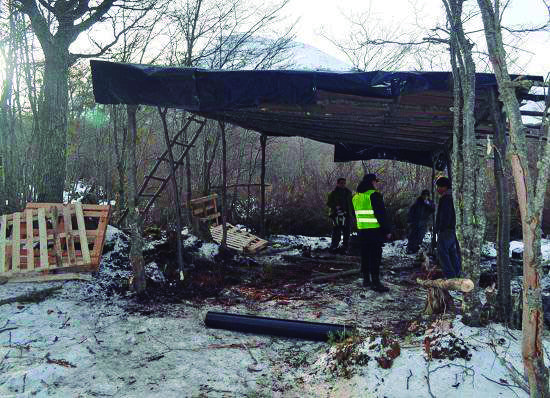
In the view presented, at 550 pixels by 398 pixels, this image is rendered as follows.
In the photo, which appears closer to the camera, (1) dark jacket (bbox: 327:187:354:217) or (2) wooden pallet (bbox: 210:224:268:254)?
(2) wooden pallet (bbox: 210:224:268:254)

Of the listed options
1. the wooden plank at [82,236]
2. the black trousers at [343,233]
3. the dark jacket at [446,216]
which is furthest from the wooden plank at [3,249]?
the black trousers at [343,233]

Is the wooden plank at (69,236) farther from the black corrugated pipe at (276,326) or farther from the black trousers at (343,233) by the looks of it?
the black trousers at (343,233)

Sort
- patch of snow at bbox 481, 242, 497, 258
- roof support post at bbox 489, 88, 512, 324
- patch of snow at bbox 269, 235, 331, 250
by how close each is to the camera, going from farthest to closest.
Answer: patch of snow at bbox 269, 235, 331, 250 → patch of snow at bbox 481, 242, 497, 258 → roof support post at bbox 489, 88, 512, 324

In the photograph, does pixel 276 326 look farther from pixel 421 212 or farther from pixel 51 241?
pixel 421 212

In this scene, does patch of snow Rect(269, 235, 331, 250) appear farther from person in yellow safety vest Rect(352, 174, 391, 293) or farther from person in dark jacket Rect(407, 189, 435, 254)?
person in yellow safety vest Rect(352, 174, 391, 293)

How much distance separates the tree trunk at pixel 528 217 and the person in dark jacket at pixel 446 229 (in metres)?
5.27

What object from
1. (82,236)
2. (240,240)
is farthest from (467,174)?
(240,240)

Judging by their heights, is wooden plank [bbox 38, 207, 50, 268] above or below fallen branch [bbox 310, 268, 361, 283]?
above

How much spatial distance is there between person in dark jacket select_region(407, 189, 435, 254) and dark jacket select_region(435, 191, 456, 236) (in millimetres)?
3749

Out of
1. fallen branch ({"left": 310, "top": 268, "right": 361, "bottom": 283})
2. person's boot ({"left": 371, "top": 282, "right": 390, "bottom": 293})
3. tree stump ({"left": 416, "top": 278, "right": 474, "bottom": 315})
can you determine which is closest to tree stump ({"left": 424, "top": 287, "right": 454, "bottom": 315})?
tree stump ({"left": 416, "top": 278, "right": 474, "bottom": 315})

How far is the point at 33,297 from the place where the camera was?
6.31 meters

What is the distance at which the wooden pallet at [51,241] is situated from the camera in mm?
6977

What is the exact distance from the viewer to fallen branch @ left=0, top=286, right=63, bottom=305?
6.11 m

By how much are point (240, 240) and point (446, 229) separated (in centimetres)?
547
